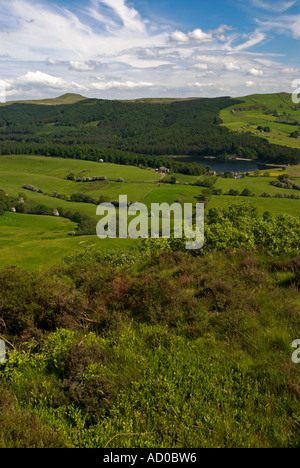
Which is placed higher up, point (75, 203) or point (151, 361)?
point (75, 203)

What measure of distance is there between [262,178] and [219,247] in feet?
577

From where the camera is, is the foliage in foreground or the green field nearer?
the foliage in foreground

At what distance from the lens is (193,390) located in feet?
15.7

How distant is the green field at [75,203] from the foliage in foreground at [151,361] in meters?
73.9

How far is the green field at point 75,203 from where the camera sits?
320 ft

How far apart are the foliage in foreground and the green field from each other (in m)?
73.9

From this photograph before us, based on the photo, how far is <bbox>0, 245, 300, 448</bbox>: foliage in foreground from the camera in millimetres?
4172

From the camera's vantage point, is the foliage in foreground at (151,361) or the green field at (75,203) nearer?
the foliage in foreground at (151,361)

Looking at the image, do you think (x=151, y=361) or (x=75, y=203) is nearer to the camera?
(x=151, y=361)

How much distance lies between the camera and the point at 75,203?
15562 centimetres

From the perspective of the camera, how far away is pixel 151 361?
5629mm

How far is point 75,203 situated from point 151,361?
156985 millimetres
